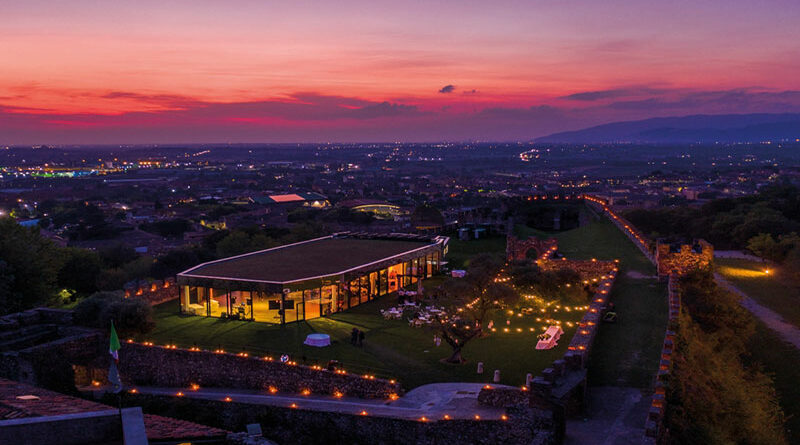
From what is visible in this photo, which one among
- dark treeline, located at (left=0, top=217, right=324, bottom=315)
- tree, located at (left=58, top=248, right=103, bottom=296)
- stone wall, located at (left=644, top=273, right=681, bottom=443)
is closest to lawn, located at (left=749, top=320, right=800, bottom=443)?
stone wall, located at (left=644, top=273, right=681, bottom=443)

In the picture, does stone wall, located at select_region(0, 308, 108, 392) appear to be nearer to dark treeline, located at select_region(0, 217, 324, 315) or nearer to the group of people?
dark treeline, located at select_region(0, 217, 324, 315)

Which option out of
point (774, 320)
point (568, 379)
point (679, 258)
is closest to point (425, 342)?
point (568, 379)

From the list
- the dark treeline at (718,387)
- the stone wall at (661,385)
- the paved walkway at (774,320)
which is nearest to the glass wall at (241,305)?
the stone wall at (661,385)

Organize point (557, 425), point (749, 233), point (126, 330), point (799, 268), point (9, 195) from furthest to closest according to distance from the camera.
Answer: point (9, 195) < point (749, 233) < point (799, 268) < point (126, 330) < point (557, 425)

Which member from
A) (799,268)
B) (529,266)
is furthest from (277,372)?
(799,268)

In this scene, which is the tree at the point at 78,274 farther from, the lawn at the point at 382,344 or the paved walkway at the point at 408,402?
the paved walkway at the point at 408,402

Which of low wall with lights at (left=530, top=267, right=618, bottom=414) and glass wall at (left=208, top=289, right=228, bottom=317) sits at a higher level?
low wall with lights at (left=530, top=267, right=618, bottom=414)

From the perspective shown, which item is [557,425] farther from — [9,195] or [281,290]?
[9,195]
